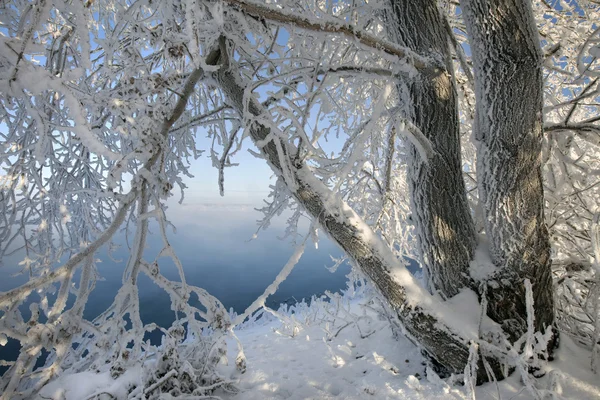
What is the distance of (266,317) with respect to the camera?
8.97 meters

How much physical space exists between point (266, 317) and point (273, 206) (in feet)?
25.6

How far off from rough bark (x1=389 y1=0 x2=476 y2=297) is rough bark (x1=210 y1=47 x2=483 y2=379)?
0.28 metres

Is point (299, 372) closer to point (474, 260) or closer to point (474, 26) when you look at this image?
point (474, 260)

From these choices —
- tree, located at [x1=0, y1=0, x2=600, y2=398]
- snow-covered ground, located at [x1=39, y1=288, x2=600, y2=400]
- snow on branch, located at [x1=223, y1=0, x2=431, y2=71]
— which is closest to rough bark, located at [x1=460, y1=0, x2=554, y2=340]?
tree, located at [x1=0, y1=0, x2=600, y2=398]

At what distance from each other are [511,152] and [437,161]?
392mm

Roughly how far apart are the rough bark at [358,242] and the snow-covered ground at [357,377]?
0.28m

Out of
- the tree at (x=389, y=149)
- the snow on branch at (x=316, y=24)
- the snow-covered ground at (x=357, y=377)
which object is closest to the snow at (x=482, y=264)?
the tree at (x=389, y=149)

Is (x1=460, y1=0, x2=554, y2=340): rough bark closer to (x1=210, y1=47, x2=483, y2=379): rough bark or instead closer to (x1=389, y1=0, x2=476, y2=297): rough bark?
A: (x1=389, y1=0, x2=476, y2=297): rough bark

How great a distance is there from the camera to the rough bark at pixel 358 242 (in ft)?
5.66

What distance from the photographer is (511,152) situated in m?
1.70

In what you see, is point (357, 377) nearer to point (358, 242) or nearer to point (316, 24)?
point (358, 242)

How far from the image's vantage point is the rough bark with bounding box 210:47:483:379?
5.66ft

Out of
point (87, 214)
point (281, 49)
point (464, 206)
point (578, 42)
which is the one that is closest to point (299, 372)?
point (464, 206)

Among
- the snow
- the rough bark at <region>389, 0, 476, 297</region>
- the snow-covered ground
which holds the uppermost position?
the rough bark at <region>389, 0, 476, 297</region>
